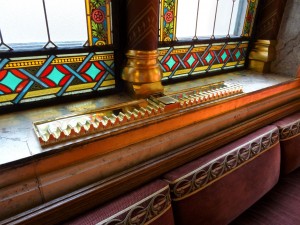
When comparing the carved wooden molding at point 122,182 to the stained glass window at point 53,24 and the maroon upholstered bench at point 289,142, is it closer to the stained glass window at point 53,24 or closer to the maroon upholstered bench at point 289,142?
the maroon upholstered bench at point 289,142

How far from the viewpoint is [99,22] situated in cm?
129

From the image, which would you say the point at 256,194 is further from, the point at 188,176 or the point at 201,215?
the point at 188,176

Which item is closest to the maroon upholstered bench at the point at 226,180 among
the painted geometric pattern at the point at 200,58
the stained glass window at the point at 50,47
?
the painted geometric pattern at the point at 200,58

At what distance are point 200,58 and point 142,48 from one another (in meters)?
0.67

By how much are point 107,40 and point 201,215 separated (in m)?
1.08

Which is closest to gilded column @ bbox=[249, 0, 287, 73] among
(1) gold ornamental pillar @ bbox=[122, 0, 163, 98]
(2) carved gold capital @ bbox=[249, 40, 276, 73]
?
(2) carved gold capital @ bbox=[249, 40, 276, 73]

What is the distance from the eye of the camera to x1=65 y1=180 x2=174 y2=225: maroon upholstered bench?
92 centimetres

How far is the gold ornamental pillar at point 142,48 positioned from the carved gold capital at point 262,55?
117 centimetres

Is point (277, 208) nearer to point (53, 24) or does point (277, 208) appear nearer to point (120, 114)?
point (120, 114)

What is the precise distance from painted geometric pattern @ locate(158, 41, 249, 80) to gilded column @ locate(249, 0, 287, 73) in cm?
11

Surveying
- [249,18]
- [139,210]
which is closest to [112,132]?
[139,210]

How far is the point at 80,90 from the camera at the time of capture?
1358mm

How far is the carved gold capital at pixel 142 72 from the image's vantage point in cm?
132

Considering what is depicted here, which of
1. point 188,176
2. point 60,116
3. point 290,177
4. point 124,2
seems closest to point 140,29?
point 124,2
